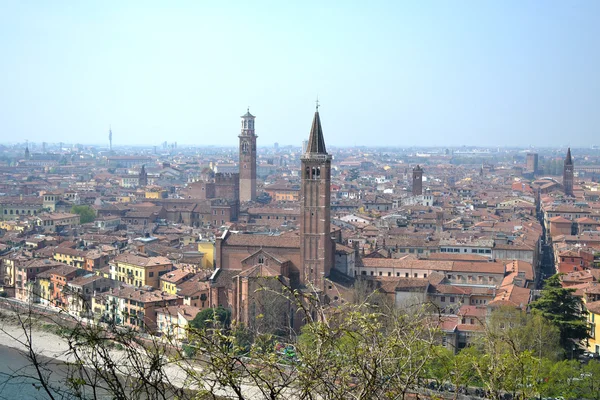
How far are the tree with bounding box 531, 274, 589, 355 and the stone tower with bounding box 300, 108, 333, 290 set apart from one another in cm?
650

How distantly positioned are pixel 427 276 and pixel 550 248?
13.9m

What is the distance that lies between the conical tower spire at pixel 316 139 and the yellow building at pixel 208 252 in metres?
7.70

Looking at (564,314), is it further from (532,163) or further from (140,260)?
(532,163)

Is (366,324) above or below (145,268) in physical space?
above

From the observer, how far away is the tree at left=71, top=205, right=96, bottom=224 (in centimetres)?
4112

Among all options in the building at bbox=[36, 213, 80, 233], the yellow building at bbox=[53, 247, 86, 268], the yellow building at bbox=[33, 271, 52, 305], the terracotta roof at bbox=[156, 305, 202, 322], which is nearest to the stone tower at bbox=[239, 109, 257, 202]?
the building at bbox=[36, 213, 80, 233]

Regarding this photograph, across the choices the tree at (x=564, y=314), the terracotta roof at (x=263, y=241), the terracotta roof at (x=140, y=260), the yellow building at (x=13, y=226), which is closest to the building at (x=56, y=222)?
the yellow building at (x=13, y=226)

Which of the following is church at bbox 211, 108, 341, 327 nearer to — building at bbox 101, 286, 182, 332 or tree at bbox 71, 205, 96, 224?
building at bbox 101, 286, 182, 332

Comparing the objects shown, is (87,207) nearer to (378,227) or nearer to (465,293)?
(378,227)

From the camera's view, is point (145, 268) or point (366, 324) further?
point (145, 268)

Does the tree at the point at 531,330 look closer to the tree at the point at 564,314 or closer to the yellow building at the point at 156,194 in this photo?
the tree at the point at 564,314

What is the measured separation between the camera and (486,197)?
55.5m

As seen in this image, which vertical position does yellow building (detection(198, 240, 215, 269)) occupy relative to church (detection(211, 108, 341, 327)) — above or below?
below

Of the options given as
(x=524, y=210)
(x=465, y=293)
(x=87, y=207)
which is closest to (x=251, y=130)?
(x=87, y=207)
